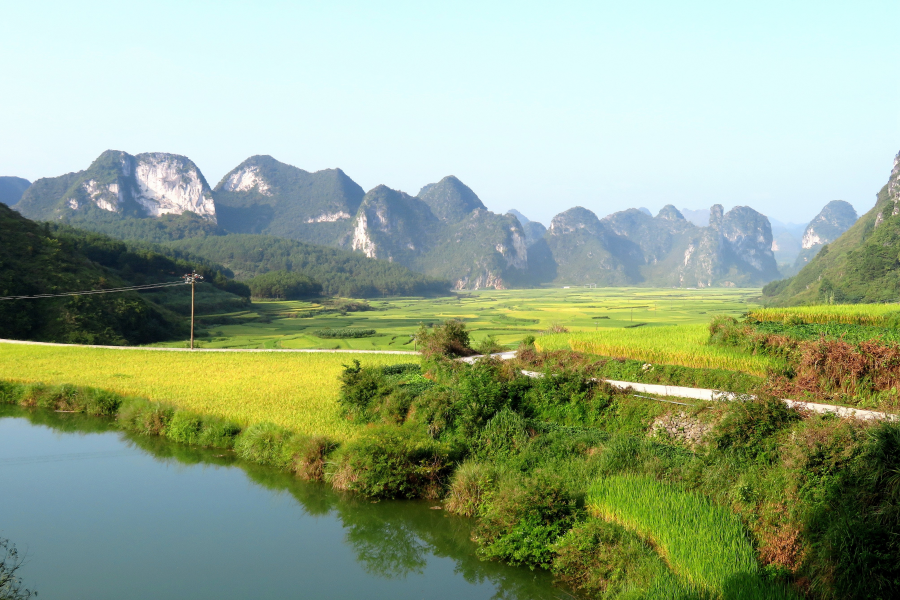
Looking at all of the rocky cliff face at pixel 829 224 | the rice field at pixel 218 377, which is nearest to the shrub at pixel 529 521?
the rice field at pixel 218 377

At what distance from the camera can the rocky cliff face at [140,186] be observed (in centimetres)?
12731

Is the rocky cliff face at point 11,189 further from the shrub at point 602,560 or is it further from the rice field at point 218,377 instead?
the shrub at point 602,560

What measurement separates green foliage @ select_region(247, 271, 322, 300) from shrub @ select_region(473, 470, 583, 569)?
63.2 m

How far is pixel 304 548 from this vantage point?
25.6 feet

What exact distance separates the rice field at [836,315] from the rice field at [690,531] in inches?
270

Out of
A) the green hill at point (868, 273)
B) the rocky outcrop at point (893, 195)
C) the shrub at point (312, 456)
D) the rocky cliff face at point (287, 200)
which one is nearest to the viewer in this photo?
the shrub at point (312, 456)

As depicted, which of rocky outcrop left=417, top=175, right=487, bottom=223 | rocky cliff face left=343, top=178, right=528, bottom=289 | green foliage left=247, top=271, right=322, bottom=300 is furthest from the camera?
rocky outcrop left=417, top=175, right=487, bottom=223

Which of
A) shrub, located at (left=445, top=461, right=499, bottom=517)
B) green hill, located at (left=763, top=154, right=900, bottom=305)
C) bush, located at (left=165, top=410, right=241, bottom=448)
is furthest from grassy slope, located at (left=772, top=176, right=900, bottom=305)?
bush, located at (left=165, top=410, right=241, bottom=448)

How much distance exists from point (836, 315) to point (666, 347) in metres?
3.94

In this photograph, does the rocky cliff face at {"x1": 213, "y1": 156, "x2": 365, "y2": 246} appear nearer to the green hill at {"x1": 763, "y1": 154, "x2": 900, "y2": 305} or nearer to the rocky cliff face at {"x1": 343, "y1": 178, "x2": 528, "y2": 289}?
the rocky cliff face at {"x1": 343, "y1": 178, "x2": 528, "y2": 289}

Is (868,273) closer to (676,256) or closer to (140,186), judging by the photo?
(140,186)

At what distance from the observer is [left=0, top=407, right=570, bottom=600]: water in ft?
22.3

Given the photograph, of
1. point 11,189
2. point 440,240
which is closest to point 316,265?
point 440,240

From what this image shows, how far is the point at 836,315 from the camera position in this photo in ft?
40.1
